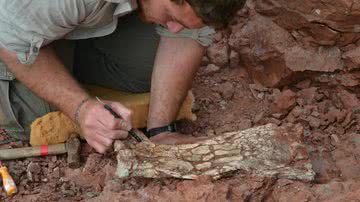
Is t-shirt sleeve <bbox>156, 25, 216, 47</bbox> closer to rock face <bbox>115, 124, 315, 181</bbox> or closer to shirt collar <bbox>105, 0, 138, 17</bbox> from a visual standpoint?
shirt collar <bbox>105, 0, 138, 17</bbox>

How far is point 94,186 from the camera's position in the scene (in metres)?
2.52

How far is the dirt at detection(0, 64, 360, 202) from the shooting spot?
218 cm

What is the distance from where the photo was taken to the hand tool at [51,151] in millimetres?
2674

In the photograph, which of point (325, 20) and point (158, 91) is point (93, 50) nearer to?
point (158, 91)

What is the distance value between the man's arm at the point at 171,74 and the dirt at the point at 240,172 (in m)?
0.18

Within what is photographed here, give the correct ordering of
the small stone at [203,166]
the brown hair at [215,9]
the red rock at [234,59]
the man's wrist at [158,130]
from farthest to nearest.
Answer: the red rock at [234,59] → the man's wrist at [158,130] → the small stone at [203,166] → the brown hair at [215,9]

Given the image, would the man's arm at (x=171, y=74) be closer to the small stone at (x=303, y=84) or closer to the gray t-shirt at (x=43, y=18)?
the gray t-shirt at (x=43, y=18)

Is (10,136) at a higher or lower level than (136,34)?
lower

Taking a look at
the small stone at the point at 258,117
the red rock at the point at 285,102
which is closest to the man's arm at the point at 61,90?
the small stone at the point at 258,117

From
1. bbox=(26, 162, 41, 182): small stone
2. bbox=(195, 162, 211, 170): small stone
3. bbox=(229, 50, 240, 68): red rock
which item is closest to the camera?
bbox=(195, 162, 211, 170): small stone

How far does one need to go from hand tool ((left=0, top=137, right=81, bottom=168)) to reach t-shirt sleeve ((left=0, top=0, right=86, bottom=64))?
47 centimetres

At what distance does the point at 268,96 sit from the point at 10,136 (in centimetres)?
134

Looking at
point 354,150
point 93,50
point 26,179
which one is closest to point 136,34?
point 93,50

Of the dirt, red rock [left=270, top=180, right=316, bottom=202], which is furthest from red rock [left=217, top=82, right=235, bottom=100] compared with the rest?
red rock [left=270, top=180, right=316, bottom=202]
